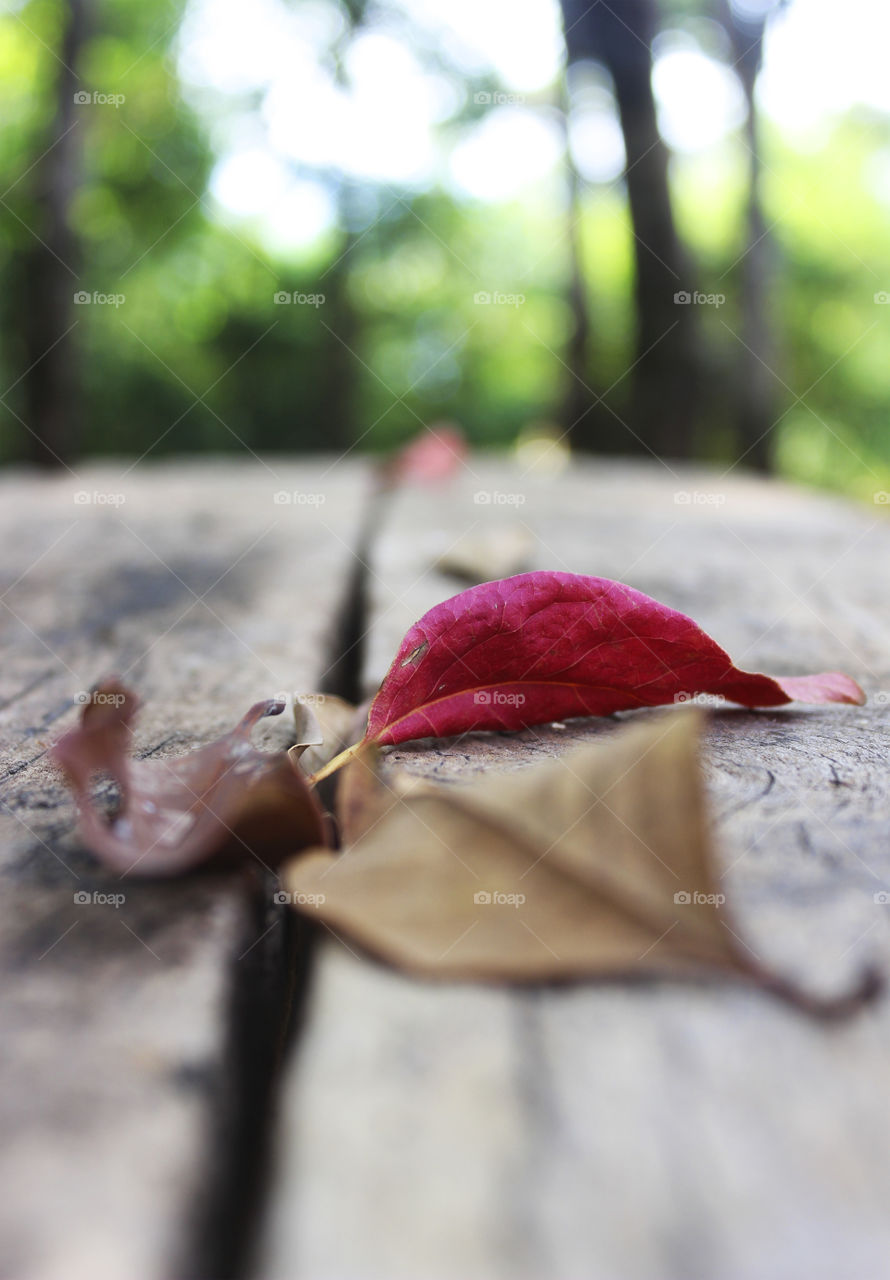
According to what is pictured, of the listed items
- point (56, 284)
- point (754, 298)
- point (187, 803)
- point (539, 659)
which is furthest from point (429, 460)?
point (754, 298)

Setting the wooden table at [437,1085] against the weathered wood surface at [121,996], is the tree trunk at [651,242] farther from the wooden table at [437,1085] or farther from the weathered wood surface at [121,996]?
the wooden table at [437,1085]

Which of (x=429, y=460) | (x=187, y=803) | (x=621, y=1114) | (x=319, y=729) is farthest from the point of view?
(x=429, y=460)

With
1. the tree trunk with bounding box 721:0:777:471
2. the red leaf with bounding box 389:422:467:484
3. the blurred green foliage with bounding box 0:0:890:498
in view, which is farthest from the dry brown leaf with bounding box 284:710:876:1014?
the blurred green foliage with bounding box 0:0:890:498

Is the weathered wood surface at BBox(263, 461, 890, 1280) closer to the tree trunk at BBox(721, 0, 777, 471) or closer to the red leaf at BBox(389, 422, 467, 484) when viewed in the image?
the red leaf at BBox(389, 422, 467, 484)

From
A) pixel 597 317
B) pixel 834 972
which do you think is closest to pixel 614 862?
pixel 834 972

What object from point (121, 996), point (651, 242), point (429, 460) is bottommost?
point (429, 460)

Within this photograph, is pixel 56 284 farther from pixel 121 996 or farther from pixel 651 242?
pixel 121 996

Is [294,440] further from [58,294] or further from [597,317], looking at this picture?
[58,294]
